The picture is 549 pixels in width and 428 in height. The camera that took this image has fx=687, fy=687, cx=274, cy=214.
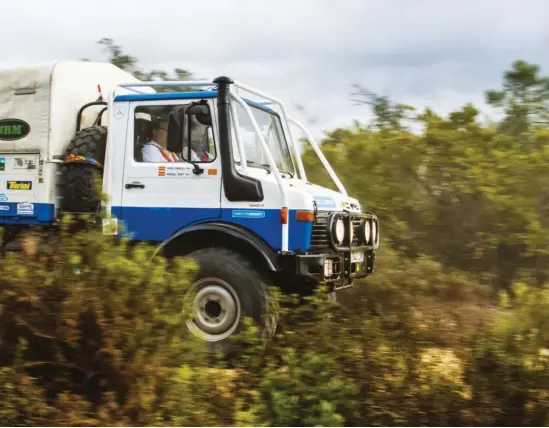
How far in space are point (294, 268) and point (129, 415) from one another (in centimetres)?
256

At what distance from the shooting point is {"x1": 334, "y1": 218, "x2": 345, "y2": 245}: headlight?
21.0ft

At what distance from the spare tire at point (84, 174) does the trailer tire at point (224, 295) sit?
127cm

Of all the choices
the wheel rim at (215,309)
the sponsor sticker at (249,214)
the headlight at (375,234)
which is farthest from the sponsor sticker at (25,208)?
the headlight at (375,234)

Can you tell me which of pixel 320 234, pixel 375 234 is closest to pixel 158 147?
pixel 320 234

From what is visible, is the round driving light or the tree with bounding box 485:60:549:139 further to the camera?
the tree with bounding box 485:60:549:139

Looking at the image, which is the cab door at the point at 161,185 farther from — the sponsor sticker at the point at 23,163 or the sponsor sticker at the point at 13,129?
the sponsor sticker at the point at 13,129

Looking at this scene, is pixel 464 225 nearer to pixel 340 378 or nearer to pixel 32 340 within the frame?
pixel 340 378

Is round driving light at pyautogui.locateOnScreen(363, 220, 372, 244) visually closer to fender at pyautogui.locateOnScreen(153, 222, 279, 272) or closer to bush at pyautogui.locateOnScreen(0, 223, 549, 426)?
fender at pyautogui.locateOnScreen(153, 222, 279, 272)

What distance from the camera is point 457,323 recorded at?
190 inches

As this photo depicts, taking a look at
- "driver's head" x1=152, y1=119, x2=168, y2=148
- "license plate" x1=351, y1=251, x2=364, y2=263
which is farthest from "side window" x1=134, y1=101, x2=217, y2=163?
"license plate" x1=351, y1=251, x2=364, y2=263

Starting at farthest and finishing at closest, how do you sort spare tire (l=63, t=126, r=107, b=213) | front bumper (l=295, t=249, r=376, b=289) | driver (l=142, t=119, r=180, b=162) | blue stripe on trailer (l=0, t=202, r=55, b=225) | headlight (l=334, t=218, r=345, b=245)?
blue stripe on trailer (l=0, t=202, r=55, b=225) < spare tire (l=63, t=126, r=107, b=213) < driver (l=142, t=119, r=180, b=162) < headlight (l=334, t=218, r=345, b=245) < front bumper (l=295, t=249, r=376, b=289)

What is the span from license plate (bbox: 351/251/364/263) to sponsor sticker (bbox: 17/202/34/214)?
3.32 metres

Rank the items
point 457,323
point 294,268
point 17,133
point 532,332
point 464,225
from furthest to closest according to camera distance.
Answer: point 464,225
point 17,133
point 294,268
point 457,323
point 532,332

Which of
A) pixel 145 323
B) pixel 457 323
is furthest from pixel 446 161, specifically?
pixel 145 323
